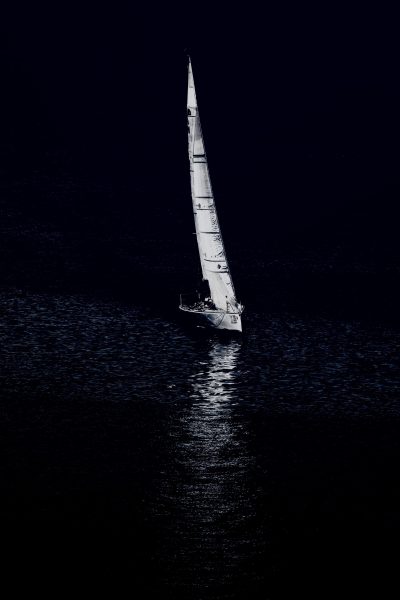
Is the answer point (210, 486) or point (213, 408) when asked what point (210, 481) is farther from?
point (213, 408)

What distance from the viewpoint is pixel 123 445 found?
335 feet

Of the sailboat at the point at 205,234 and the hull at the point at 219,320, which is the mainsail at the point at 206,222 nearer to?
the sailboat at the point at 205,234

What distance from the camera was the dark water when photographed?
270ft

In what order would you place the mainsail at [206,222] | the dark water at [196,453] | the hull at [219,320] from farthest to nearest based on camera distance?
the mainsail at [206,222], the hull at [219,320], the dark water at [196,453]

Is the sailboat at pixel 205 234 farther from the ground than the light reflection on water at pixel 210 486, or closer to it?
farther from the ground

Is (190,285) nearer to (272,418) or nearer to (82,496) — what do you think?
(272,418)

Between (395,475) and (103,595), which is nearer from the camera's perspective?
(103,595)

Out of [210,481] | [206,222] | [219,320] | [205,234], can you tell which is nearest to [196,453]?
[210,481]

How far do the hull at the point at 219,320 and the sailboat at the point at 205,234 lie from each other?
167mm

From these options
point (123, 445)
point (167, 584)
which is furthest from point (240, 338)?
point (167, 584)

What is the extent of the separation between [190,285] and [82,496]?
6351cm

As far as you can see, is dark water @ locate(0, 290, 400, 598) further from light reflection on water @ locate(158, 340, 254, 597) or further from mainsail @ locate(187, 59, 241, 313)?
mainsail @ locate(187, 59, 241, 313)

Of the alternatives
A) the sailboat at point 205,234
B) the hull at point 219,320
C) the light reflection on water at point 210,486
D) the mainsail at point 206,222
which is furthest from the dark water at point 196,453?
the mainsail at point 206,222

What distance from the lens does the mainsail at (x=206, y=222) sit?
136m
